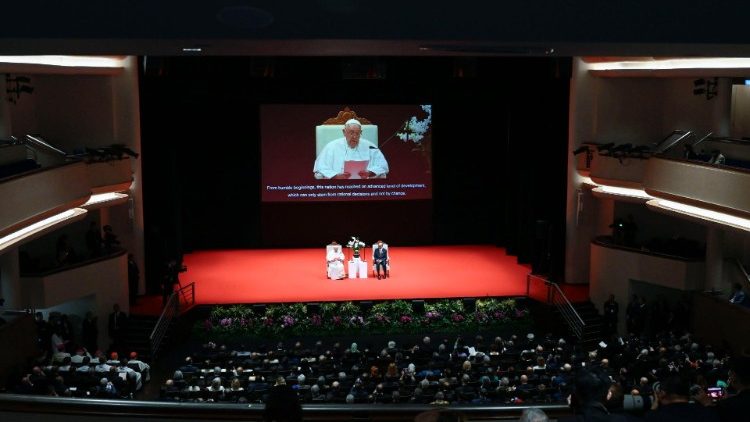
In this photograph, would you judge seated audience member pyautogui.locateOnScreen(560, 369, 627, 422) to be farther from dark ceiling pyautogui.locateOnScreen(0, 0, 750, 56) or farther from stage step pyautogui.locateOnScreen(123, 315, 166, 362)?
Result: stage step pyautogui.locateOnScreen(123, 315, 166, 362)

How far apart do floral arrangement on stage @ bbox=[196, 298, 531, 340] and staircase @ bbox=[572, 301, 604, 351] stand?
1524mm

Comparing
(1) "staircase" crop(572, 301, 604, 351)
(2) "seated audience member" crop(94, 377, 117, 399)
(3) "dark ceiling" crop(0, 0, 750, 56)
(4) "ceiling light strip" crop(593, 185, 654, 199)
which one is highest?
(3) "dark ceiling" crop(0, 0, 750, 56)

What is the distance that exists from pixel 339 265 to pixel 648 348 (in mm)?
10163

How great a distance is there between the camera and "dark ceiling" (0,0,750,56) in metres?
4.28

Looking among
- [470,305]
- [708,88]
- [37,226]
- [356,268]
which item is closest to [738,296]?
[708,88]

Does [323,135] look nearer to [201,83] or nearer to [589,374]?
[201,83]

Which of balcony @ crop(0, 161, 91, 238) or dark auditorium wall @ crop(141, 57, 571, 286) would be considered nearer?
balcony @ crop(0, 161, 91, 238)

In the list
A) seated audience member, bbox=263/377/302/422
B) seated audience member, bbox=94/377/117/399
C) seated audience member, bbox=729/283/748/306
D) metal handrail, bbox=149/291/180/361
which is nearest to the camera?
seated audience member, bbox=263/377/302/422

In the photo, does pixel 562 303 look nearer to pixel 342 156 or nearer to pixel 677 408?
pixel 342 156

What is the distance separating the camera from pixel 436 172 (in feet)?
105

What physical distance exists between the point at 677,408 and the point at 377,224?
27.4 metres

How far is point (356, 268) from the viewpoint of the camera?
27.4m

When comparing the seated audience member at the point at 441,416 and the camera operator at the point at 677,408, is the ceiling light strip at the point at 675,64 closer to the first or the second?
the camera operator at the point at 677,408

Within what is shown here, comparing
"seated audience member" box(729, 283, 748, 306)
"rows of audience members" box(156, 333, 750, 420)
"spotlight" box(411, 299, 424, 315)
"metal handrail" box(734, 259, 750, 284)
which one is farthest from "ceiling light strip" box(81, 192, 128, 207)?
"metal handrail" box(734, 259, 750, 284)
